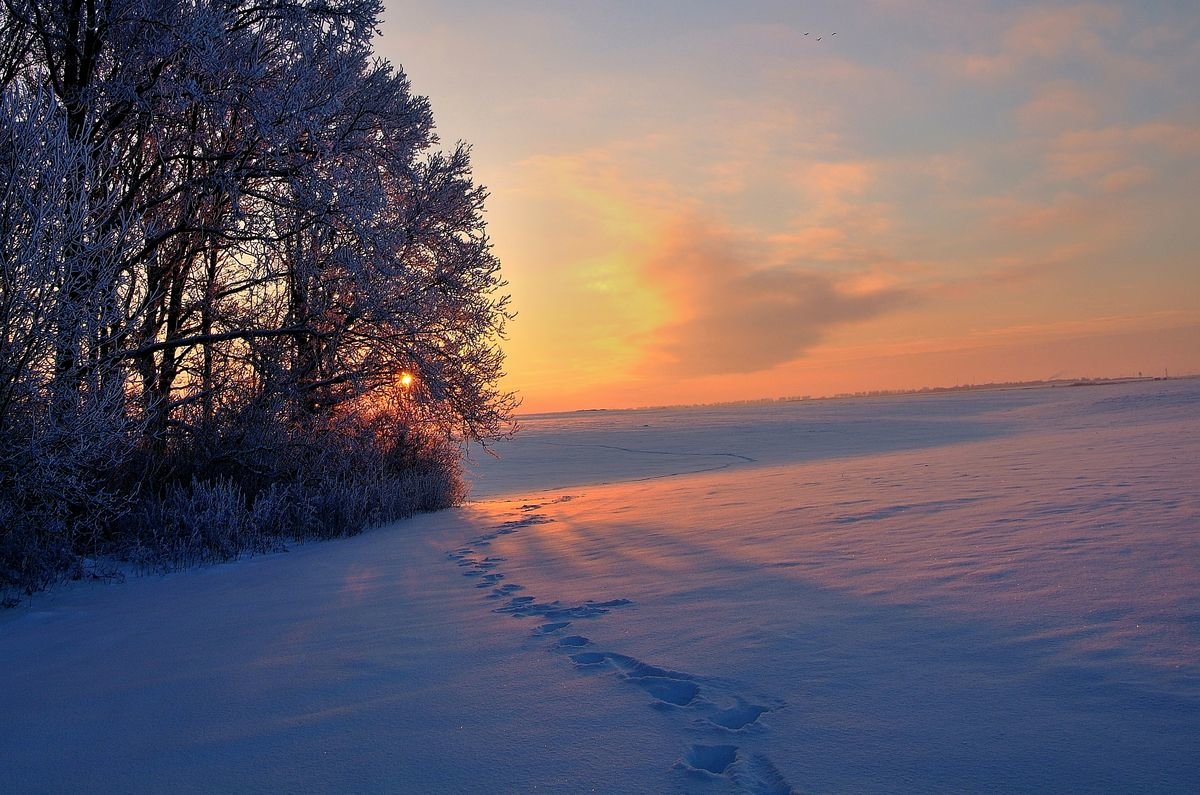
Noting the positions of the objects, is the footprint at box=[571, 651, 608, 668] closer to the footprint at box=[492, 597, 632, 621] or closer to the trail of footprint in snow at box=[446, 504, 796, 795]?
the trail of footprint in snow at box=[446, 504, 796, 795]

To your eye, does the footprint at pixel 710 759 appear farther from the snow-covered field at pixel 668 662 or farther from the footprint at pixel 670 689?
the footprint at pixel 670 689

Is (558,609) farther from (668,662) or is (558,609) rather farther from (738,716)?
(738,716)

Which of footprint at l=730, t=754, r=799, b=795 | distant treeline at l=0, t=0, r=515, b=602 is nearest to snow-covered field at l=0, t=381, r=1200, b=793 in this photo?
footprint at l=730, t=754, r=799, b=795

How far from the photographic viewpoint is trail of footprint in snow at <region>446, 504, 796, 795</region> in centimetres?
213

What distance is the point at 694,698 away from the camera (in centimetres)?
272

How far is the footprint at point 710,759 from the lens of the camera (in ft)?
7.20

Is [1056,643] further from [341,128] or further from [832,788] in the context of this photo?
[341,128]

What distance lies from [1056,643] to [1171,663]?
0.38m

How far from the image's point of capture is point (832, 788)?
2.00 metres

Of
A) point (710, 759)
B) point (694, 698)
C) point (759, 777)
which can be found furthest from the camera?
point (694, 698)

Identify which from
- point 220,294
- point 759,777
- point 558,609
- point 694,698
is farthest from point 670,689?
point 220,294

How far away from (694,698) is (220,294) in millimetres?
9071

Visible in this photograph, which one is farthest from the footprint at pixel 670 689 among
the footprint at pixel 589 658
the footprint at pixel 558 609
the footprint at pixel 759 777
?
the footprint at pixel 558 609

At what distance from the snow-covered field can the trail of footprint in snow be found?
1cm
